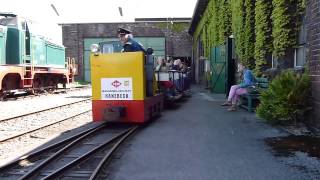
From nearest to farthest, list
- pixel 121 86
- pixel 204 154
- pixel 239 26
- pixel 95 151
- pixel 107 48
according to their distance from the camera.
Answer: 1. pixel 204 154
2. pixel 95 151
3. pixel 121 86
4. pixel 107 48
5. pixel 239 26

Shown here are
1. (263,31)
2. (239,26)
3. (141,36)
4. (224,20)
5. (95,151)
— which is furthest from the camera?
(141,36)

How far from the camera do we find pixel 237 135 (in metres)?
8.14

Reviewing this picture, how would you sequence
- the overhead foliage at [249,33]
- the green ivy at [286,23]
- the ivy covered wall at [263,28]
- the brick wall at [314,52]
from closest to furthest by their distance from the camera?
the brick wall at [314,52], the green ivy at [286,23], the ivy covered wall at [263,28], the overhead foliage at [249,33]

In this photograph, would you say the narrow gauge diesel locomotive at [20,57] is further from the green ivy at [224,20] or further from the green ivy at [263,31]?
the green ivy at [263,31]

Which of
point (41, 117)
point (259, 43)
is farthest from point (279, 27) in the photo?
point (41, 117)

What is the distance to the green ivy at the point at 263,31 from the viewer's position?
12094 mm

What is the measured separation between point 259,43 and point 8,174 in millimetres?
9132

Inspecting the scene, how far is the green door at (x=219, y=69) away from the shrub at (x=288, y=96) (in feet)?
30.8

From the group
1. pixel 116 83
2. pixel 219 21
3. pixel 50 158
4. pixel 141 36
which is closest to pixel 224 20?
pixel 219 21

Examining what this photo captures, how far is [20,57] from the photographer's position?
18.4 metres

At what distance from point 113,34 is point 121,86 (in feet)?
102

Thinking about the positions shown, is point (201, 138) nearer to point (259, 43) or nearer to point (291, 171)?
point (291, 171)

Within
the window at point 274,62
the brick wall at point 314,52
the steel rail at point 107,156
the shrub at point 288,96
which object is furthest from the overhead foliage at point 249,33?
the steel rail at point 107,156

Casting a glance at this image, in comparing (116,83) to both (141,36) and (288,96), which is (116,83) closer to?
(288,96)
